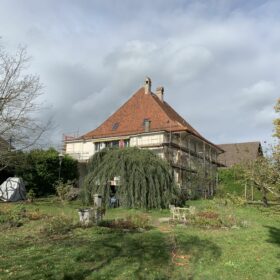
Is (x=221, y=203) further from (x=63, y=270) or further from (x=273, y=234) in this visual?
(x=63, y=270)

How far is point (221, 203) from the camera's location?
17.5m

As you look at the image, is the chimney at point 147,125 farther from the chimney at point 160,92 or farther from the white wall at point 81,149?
the chimney at point 160,92

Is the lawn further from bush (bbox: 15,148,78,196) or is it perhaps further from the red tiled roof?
the red tiled roof

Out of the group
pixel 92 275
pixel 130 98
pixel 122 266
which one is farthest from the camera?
pixel 130 98

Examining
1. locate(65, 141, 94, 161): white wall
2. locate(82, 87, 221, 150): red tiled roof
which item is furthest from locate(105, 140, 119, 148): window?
locate(65, 141, 94, 161): white wall

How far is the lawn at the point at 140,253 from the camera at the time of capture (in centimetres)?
798

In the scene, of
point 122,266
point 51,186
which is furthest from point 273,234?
point 51,186

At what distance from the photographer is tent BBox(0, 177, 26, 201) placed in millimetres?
23672

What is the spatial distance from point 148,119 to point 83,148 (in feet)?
24.4

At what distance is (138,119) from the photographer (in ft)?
118

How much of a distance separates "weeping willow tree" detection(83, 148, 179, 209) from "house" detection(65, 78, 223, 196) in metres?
8.88

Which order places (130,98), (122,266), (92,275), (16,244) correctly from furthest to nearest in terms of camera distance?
(130,98) → (16,244) → (122,266) → (92,275)

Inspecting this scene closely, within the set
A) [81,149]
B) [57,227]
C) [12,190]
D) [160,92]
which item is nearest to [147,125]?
[81,149]

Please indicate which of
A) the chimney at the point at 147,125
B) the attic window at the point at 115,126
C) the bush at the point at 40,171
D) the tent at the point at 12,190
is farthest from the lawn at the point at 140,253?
the attic window at the point at 115,126
